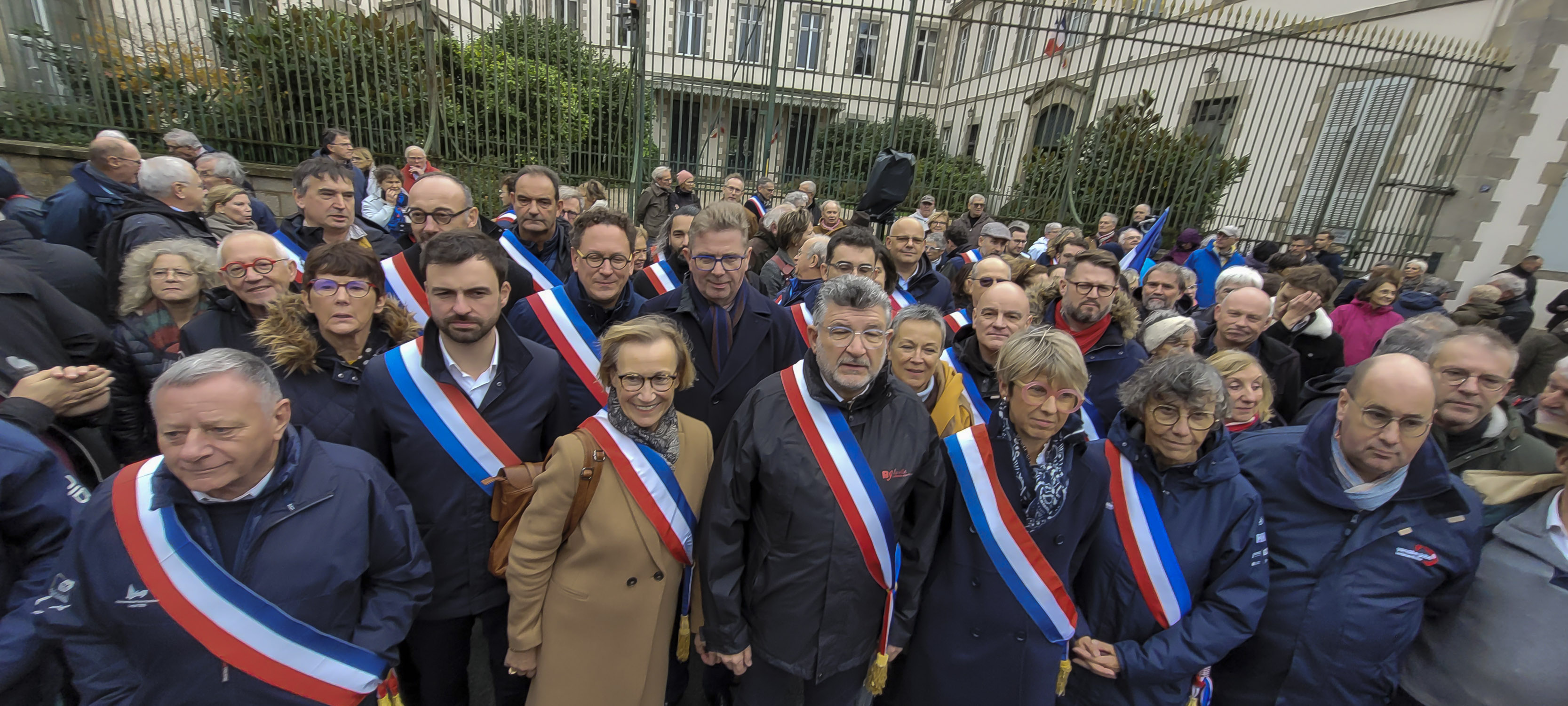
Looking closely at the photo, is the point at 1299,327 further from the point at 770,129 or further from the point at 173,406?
the point at 770,129

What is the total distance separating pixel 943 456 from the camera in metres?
2.25

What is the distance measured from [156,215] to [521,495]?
347 cm

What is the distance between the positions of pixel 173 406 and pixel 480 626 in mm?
2969

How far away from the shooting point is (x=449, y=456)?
2164mm

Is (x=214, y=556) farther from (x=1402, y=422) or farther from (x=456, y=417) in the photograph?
(x=1402, y=422)

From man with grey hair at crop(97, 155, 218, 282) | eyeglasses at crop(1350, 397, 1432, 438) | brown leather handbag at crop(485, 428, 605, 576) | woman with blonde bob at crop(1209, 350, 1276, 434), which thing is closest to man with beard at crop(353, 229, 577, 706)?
brown leather handbag at crop(485, 428, 605, 576)

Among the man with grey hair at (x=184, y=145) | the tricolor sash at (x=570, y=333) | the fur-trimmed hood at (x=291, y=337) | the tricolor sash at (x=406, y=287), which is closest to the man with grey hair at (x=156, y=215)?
the tricolor sash at (x=406, y=287)

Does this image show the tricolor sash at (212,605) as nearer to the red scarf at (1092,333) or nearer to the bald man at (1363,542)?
the bald man at (1363,542)

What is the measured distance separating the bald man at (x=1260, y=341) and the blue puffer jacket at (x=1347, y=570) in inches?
60.4

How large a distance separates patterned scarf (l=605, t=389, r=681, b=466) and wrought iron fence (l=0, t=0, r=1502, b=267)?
6318 millimetres

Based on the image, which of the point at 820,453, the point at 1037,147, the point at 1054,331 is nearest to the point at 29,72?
the point at 820,453

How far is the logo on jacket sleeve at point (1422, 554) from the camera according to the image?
6.51 ft

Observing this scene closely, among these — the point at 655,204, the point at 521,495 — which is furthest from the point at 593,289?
the point at 655,204

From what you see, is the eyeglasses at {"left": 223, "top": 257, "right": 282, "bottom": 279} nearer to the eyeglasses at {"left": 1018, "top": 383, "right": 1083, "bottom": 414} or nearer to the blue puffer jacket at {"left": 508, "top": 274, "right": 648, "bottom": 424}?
the blue puffer jacket at {"left": 508, "top": 274, "right": 648, "bottom": 424}
